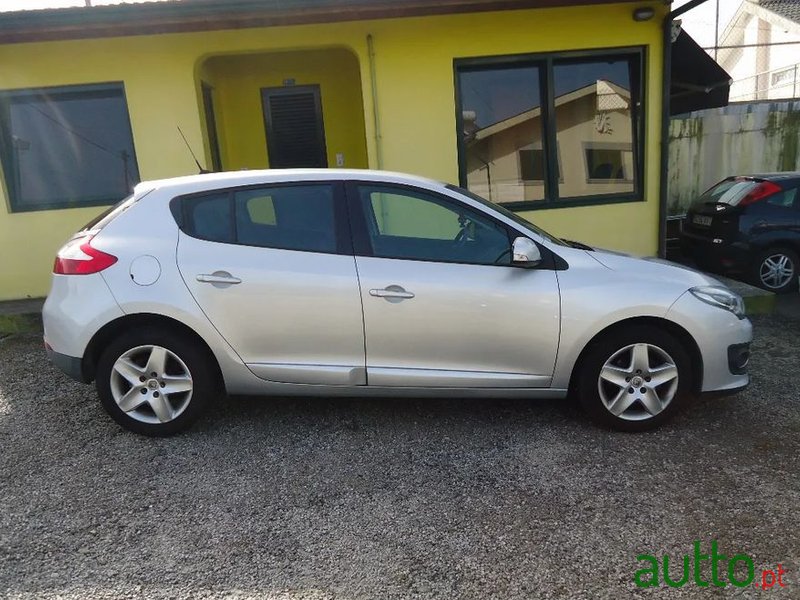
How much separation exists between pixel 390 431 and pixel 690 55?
719 centimetres

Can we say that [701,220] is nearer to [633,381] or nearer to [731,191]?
[731,191]

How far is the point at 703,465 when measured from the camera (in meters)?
3.17

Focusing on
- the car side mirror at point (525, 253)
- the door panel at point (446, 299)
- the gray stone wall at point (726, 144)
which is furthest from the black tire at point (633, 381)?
the gray stone wall at point (726, 144)

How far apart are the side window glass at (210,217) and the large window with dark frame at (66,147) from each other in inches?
151

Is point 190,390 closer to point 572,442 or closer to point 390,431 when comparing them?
point 390,431

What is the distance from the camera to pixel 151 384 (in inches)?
137

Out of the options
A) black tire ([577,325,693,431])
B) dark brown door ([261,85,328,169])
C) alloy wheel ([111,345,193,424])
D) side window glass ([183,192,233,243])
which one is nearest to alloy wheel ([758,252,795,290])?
black tire ([577,325,693,431])

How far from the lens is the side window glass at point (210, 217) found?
344 cm

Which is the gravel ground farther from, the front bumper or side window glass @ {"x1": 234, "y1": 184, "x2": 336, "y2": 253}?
side window glass @ {"x1": 234, "y1": 184, "x2": 336, "y2": 253}

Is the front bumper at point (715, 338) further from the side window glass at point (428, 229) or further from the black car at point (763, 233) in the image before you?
the black car at point (763, 233)

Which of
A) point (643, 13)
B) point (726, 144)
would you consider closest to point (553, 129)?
point (643, 13)

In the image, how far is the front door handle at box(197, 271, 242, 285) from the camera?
3.36 metres

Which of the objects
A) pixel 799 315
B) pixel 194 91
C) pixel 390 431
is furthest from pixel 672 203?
pixel 390 431

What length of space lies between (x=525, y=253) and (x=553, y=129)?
4.29 m
